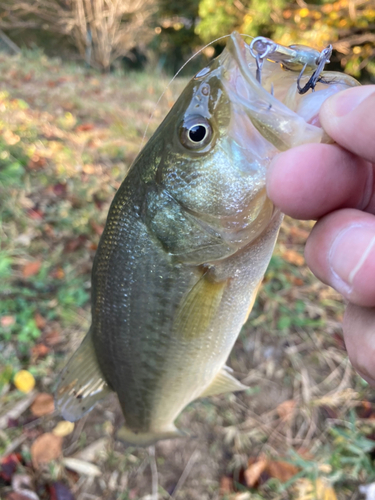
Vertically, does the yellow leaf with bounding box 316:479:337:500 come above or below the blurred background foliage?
below

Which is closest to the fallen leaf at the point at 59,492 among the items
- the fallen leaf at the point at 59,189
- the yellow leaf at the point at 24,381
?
the yellow leaf at the point at 24,381

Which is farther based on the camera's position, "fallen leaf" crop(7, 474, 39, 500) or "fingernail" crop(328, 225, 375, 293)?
"fallen leaf" crop(7, 474, 39, 500)

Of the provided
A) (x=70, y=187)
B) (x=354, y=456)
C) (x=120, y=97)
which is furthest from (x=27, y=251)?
(x=120, y=97)

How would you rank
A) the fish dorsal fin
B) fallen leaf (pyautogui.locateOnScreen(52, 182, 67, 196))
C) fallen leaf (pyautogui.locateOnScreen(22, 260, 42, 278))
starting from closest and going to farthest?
the fish dorsal fin, fallen leaf (pyautogui.locateOnScreen(22, 260, 42, 278)), fallen leaf (pyautogui.locateOnScreen(52, 182, 67, 196))

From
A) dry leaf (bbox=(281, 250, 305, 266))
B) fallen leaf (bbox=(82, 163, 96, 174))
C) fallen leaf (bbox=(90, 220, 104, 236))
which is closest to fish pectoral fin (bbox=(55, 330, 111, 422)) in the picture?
fallen leaf (bbox=(90, 220, 104, 236))

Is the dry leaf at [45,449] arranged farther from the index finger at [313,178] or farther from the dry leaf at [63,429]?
the index finger at [313,178]

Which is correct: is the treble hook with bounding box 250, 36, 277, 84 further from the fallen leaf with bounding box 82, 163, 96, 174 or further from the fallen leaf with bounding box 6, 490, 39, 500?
the fallen leaf with bounding box 82, 163, 96, 174

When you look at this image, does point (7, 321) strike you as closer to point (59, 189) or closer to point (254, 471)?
point (59, 189)
